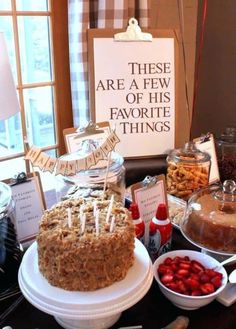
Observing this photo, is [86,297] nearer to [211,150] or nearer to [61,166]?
[61,166]

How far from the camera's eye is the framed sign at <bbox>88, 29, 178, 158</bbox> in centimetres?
132

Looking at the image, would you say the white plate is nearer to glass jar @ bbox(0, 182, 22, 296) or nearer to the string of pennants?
glass jar @ bbox(0, 182, 22, 296)

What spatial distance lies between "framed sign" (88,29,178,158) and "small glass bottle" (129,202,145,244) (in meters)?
0.50

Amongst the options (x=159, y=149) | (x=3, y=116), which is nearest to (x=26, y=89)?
(x=159, y=149)

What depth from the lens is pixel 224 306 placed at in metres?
0.81

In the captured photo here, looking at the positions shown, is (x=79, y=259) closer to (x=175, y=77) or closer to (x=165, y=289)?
(x=165, y=289)

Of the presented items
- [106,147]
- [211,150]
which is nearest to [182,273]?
[106,147]

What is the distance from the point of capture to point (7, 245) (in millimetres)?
856

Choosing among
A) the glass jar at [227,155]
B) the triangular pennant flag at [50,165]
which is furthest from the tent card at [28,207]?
the glass jar at [227,155]

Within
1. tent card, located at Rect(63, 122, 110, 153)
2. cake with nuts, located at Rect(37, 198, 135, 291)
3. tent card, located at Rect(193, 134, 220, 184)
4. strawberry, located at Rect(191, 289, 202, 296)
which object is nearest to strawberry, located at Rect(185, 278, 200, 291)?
strawberry, located at Rect(191, 289, 202, 296)

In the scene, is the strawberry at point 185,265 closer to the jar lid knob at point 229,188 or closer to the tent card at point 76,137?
the jar lid knob at point 229,188

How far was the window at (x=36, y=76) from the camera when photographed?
143cm

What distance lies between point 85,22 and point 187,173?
0.68 m

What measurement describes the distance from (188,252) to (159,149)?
1.96ft
